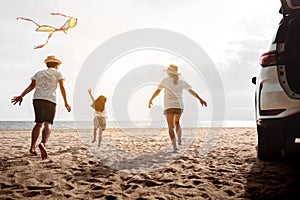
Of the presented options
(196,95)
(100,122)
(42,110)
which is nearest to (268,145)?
(196,95)

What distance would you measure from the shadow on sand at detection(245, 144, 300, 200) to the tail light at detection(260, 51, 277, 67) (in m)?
1.40

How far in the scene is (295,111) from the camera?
116 inches

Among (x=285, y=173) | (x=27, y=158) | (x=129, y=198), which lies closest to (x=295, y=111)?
(x=285, y=173)

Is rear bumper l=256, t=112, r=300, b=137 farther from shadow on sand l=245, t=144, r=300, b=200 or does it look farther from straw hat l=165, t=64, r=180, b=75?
straw hat l=165, t=64, r=180, b=75

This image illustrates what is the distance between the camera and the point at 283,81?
309cm

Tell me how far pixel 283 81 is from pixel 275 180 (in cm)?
118

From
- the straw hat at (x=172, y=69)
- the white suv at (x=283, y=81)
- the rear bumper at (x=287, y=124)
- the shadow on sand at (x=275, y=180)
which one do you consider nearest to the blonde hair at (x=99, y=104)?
the straw hat at (x=172, y=69)

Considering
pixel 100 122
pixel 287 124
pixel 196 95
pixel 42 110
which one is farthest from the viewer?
pixel 100 122

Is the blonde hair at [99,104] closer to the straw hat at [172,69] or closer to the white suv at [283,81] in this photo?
the straw hat at [172,69]

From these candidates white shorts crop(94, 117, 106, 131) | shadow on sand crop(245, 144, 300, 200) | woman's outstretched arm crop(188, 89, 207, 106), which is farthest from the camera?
white shorts crop(94, 117, 106, 131)

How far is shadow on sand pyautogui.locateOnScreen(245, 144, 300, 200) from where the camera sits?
262 cm

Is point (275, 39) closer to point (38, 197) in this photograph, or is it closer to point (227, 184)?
point (227, 184)

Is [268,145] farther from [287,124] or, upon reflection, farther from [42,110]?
[42,110]

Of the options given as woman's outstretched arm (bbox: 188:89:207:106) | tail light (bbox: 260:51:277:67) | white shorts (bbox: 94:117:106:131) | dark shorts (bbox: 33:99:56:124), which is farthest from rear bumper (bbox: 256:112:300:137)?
white shorts (bbox: 94:117:106:131)
